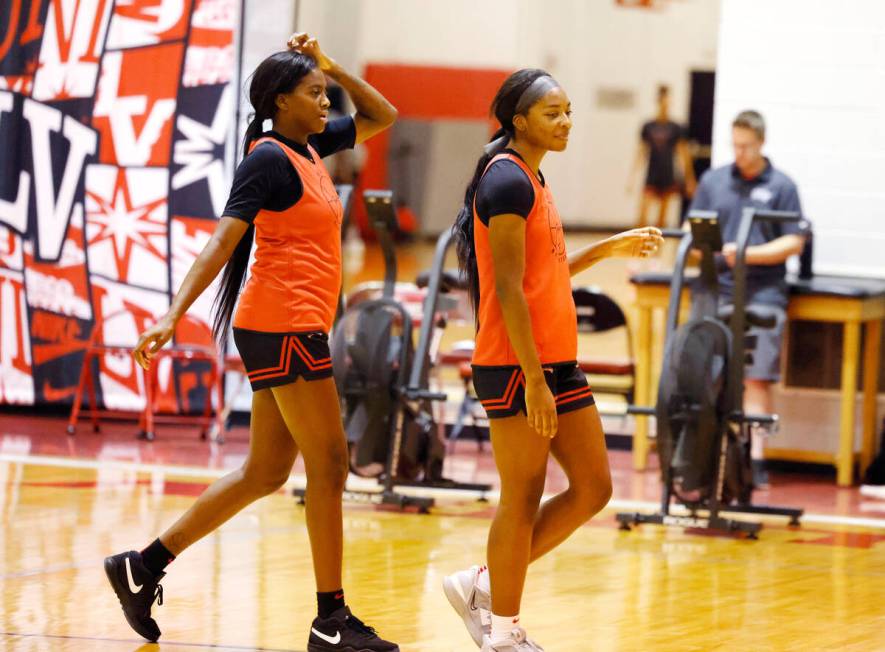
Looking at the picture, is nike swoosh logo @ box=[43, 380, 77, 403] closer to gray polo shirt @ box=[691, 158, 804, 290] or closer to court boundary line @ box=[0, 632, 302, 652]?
gray polo shirt @ box=[691, 158, 804, 290]

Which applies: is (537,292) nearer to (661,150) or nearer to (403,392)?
(403,392)

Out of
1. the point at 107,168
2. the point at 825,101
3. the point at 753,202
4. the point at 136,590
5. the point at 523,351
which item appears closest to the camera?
the point at 523,351

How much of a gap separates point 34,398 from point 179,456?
1.45 meters

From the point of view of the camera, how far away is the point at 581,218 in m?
23.2

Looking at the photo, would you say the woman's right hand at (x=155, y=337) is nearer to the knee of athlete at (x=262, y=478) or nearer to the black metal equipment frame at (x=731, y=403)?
the knee of athlete at (x=262, y=478)

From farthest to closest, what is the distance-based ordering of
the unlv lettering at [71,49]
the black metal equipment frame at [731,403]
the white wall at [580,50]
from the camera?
the white wall at [580,50]
the unlv lettering at [71,49]
the black metal equipment frame at [731,403]

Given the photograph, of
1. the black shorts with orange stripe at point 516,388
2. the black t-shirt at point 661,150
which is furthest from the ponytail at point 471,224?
the black t-shirt at point 661,150

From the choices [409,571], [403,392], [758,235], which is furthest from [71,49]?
[409,571]

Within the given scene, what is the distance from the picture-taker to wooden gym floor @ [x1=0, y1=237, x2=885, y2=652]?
4.65m

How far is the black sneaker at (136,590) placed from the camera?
14.5 ft

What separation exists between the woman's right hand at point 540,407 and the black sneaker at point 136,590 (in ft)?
4.12

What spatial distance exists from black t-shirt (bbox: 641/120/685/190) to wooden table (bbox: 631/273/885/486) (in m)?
11.0

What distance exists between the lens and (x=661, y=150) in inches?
757

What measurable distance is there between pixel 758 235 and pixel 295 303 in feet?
13.2
